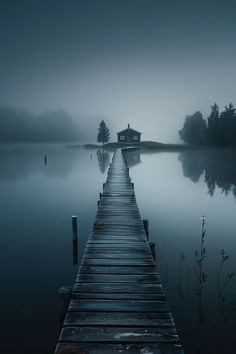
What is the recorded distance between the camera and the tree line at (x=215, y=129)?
68.5 m

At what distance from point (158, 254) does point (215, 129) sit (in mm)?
66490

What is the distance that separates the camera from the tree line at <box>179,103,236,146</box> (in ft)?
225

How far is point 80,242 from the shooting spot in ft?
46.6

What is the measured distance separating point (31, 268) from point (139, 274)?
587 cm

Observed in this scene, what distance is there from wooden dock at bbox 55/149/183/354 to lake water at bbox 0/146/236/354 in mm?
2089

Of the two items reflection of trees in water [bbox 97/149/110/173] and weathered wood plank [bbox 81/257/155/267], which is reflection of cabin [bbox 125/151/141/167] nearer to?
reflection of trees in water [bbox 97/149/110/173]

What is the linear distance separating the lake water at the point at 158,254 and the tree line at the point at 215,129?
4472 centimetres

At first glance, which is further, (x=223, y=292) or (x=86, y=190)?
(x=86, y=190)

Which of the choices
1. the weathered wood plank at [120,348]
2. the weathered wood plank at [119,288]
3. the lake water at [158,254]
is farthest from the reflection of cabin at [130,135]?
the weathered wood plank at [120,348]

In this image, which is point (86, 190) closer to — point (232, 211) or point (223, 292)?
point (232, 211)

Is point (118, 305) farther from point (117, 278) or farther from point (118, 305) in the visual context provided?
point (117, 278)

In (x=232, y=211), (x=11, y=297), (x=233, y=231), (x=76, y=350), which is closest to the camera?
(x=76, y=350)

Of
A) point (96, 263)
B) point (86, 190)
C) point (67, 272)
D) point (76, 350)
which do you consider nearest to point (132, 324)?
point (76, 350)

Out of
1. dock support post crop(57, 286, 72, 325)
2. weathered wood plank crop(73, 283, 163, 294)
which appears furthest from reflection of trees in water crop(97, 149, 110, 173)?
dock support post crop(57, 286, 72, 325)
